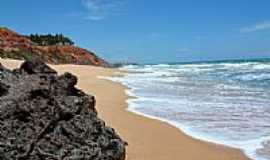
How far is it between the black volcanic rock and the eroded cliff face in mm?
46101

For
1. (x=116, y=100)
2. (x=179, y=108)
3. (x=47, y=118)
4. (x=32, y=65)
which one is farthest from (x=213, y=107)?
(x=47, y=118)

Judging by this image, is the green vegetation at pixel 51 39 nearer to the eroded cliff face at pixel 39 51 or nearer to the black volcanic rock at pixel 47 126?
the eroded cliff face at pixel 39 51

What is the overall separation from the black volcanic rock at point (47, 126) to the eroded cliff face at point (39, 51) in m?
46.1

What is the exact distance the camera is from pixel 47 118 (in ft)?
13.5

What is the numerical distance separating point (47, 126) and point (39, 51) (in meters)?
58.8

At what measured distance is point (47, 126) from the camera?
4.07 metres

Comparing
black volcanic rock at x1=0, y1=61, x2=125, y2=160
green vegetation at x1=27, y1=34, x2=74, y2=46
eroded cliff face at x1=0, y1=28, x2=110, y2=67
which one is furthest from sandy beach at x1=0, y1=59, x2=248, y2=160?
green vegetation at x1=27, y1=34, x2=74, y2=46

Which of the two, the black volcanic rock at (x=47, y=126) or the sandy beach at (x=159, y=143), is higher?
the black volcanic rock at (x=47, y=126)

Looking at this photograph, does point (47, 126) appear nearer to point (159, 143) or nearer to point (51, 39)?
point (159, 143)

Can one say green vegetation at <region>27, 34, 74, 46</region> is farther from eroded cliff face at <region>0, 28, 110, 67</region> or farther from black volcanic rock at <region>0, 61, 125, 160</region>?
black volcanic rock at <region>0, 61, 125, 160</region>

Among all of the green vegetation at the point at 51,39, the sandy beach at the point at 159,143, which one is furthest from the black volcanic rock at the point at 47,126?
the green vegetation at the point at 51,39

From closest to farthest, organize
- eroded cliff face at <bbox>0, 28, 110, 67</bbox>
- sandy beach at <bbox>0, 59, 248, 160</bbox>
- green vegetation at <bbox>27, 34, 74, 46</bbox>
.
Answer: sandy beach at <bbox>0, 59, 248, 160</bbox> → eroded cliff face at <bbox>0, 28, 110, 67</bbox> → green vegetation at <bbox>27, 34, 74, 46</bbox>

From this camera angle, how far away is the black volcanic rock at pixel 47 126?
389 centimetres

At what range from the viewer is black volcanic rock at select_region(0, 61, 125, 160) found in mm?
3895
